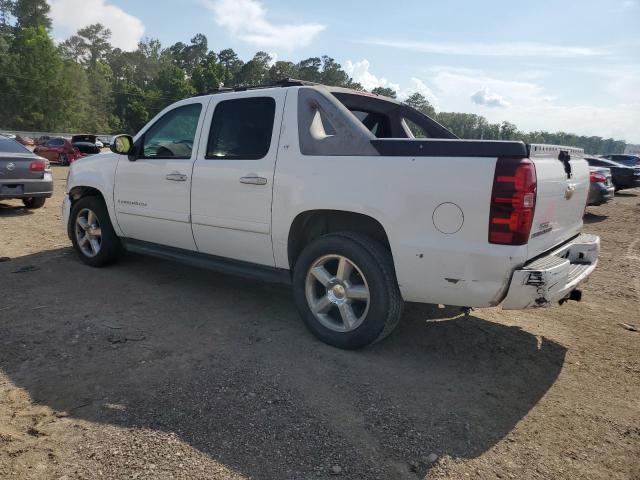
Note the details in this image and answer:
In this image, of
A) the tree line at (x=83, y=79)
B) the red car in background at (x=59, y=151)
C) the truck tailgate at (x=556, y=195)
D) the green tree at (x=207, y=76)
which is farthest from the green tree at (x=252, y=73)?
the truck tailgate at (x=556, y=195)

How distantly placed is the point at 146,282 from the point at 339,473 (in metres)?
3.52

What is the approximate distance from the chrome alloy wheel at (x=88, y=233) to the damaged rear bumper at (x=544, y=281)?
15.0 feet

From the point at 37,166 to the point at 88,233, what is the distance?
4.68 meters

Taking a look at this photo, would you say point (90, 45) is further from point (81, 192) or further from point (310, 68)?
point (81, 192)

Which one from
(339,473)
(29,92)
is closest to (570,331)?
(339,473)

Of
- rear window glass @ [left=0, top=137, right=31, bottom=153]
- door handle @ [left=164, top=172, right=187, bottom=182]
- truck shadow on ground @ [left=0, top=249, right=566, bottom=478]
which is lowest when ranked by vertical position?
truck shadow on ground @ [left=0, top=249, right=566, bottom=478]

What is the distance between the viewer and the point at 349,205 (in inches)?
134

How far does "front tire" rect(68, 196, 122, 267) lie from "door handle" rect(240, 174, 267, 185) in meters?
2.34

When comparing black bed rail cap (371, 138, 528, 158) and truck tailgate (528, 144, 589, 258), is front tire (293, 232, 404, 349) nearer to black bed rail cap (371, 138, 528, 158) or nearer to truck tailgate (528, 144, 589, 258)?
black bed rail cap (371, 138, 528, 158)

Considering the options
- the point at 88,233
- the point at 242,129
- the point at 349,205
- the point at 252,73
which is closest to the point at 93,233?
the point at 88,233

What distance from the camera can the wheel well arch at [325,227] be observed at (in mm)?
3600

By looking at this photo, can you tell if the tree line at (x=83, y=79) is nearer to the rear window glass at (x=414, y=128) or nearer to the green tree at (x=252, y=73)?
the green tree at (x=252, y=73)

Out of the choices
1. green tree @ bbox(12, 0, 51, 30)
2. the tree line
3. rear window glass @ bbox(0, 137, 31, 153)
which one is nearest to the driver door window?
rear window glass @ bbox(0, 137, 31, 153)

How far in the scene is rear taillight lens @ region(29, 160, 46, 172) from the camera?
29.7 feet
